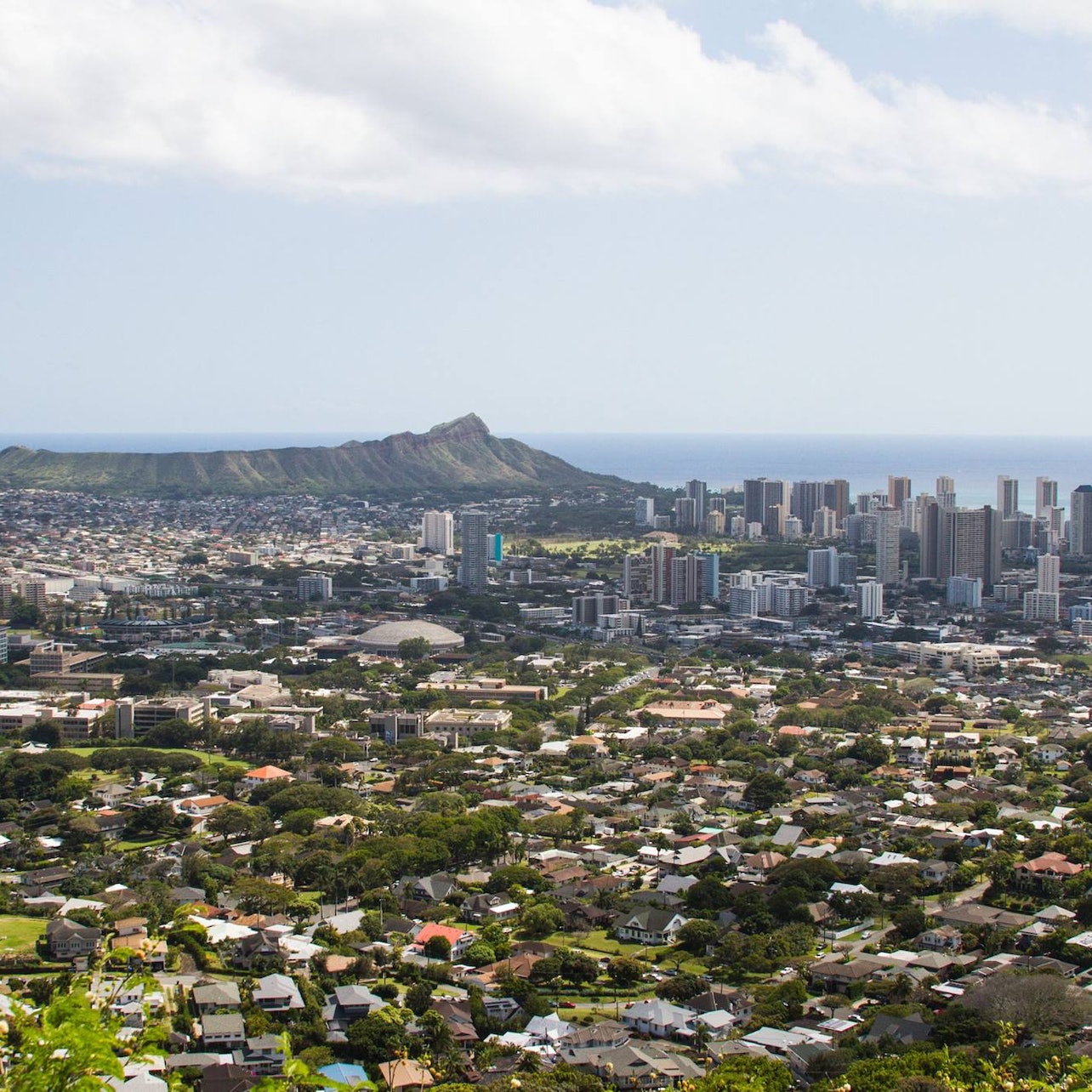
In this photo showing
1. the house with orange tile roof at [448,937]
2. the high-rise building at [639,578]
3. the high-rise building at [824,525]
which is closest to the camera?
the house with orange tile roof at [448,937]

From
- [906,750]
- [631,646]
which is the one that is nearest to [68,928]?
[906,750]

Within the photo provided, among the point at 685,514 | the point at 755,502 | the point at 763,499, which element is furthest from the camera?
the point at 755,502

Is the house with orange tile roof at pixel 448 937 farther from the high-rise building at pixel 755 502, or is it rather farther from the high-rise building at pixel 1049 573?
the high-rise building at pixel 755 502

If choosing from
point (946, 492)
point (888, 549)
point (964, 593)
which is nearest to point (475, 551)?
point (888, 549)

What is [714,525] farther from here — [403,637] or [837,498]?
[403,637]

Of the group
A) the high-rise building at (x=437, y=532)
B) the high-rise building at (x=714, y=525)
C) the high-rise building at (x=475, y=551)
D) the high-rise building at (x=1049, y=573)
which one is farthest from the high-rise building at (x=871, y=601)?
the high-rise building at (x=714, y=525)

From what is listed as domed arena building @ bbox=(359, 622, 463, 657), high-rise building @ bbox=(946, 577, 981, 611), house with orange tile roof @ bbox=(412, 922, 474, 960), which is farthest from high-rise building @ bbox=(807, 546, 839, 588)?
house with orange tile roof @ bbox=(412, 922, 474, 960)
